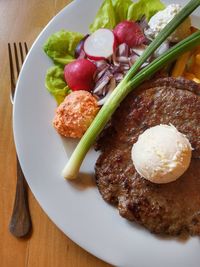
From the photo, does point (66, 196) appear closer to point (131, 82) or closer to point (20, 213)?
point (20, 213)

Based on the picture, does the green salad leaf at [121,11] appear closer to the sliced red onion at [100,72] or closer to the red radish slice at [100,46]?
the red radish slice at [100,46]

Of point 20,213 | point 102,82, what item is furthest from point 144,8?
point 20,213

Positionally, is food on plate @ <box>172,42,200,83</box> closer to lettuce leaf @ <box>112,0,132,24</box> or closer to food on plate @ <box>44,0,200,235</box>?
food on plate @ <box>44,0,200,235</box>

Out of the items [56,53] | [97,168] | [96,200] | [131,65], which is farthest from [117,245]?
[56,53]

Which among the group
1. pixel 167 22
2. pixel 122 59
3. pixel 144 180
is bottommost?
pixel 144 180

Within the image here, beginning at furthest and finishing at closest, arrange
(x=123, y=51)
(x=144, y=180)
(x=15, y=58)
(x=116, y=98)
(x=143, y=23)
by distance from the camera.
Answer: (x=15, y=58) → (x=143, y=23) → (x=123, y=51) → (x=116, y=98) → (x=144, y=180)

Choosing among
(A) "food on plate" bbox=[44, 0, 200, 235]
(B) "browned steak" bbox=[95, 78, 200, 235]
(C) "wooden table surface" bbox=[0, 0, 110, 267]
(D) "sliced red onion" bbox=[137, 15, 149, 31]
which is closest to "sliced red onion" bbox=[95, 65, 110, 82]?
(A) "food on plate" bbox=[44, 0, 200, 235]
